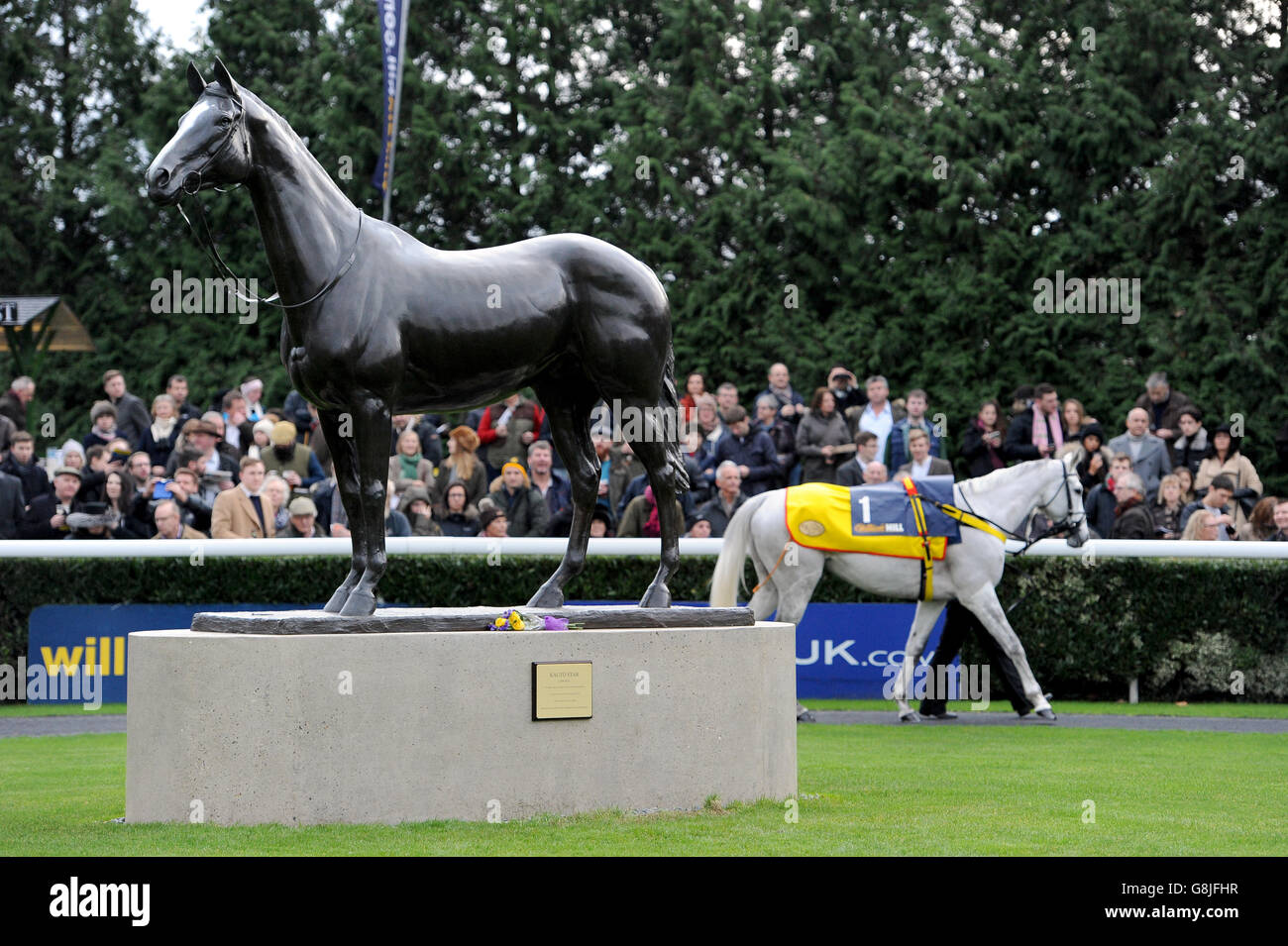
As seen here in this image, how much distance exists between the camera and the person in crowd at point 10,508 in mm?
16172

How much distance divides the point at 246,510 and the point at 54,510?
200 cm

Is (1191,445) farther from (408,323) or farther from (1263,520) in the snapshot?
(408,323)

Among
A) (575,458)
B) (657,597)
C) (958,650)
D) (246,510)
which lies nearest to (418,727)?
(657,597)

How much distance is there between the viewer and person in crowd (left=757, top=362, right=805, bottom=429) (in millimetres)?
17734

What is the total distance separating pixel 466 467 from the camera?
55.3 feet

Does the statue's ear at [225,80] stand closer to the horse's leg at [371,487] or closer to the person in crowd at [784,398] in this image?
the horse's leg at [371,487]

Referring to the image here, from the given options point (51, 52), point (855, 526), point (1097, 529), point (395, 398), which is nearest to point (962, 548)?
point (855, 526)

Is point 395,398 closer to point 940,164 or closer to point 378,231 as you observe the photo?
→ point 378,231

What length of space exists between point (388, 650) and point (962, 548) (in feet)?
22.9

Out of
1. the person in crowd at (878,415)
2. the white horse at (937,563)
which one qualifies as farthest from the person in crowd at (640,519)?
the person in crowd at (878,415)

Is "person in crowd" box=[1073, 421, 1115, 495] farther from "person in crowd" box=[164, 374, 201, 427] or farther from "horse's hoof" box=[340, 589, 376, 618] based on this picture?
"horse's hoof" box=[340, 589, 376, 618]

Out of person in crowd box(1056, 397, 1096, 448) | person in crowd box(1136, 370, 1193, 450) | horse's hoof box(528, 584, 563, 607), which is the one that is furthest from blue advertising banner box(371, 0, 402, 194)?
horse's hoof box(528, 584, 563, 607)

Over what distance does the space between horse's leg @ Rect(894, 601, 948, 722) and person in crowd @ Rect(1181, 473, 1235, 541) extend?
11.5 feet

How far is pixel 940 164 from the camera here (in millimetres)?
22031
